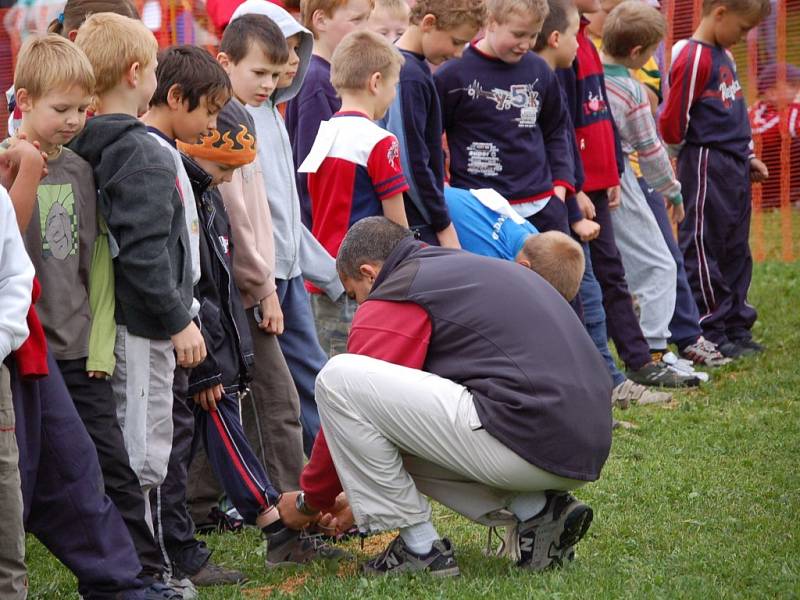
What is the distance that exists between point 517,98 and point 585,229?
102 cm

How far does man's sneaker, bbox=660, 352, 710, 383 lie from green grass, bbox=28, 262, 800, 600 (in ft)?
1.89

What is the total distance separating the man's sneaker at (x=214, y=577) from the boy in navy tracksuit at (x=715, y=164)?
16.6ft

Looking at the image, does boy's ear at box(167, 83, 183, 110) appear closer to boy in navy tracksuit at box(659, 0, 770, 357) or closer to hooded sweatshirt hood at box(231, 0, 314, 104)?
hooded sweatshirt hood at box(231, 0, 314, 104)

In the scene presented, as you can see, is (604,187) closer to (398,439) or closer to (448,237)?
(448,237)

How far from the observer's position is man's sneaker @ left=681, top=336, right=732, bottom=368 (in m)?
8.48

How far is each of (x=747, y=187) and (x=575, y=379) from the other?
496cm

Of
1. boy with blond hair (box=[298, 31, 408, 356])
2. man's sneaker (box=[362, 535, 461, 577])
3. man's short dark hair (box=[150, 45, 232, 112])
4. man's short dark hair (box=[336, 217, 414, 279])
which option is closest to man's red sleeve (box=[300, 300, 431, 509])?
man's short dark hair (box=[336, 217, 414, 279])

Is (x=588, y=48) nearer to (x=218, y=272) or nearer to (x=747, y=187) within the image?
(x=747, y=187)

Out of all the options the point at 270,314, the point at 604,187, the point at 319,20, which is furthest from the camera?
the point at 604,187

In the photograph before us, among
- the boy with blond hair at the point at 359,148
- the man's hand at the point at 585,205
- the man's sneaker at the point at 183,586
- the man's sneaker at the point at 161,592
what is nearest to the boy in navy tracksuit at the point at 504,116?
the man's hand at the point at 585,205

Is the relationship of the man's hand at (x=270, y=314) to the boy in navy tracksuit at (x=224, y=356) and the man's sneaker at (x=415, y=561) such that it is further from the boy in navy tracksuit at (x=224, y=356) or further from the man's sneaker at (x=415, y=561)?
the man's sneaker at (x=415, y=561)

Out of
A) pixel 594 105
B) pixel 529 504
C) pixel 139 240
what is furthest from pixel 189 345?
pixel 594 105

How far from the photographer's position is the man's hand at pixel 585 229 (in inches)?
287

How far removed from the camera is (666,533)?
488cm
